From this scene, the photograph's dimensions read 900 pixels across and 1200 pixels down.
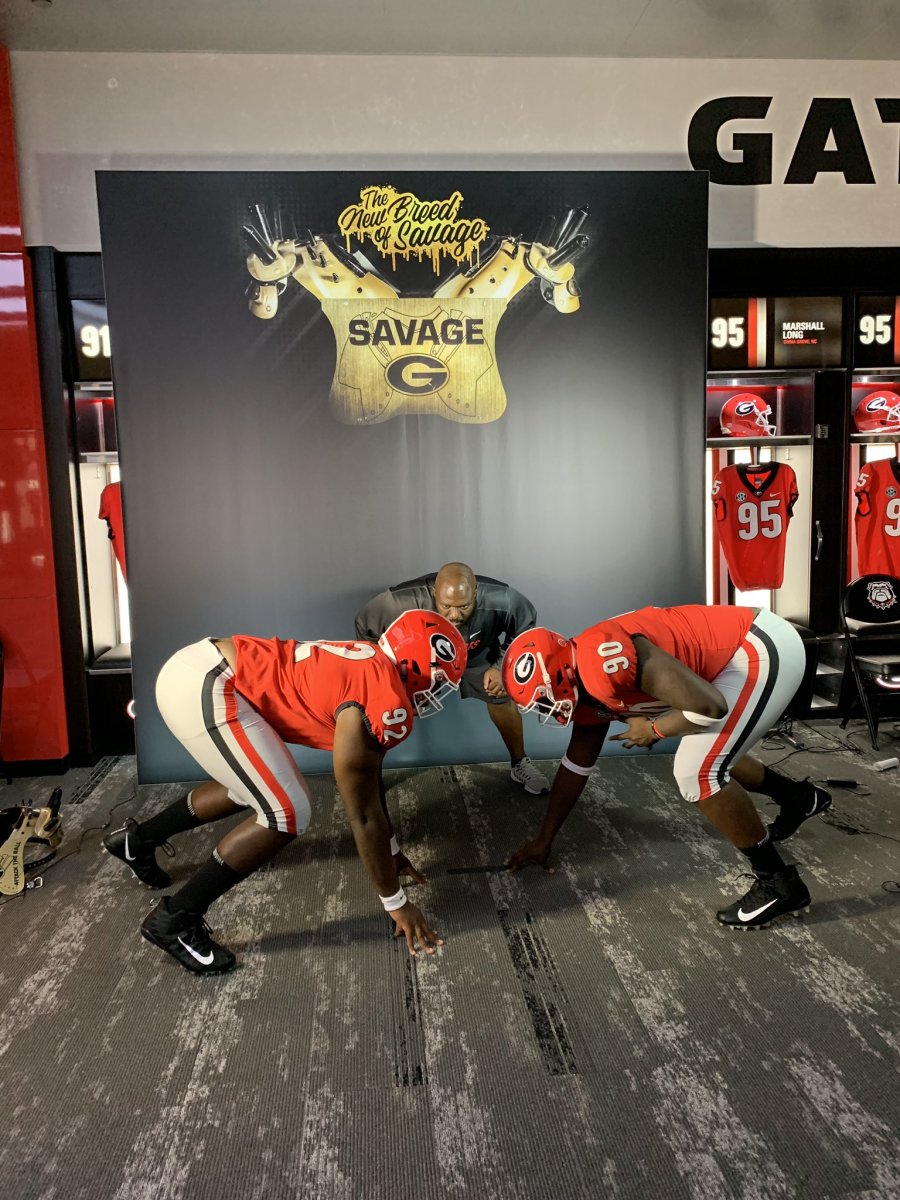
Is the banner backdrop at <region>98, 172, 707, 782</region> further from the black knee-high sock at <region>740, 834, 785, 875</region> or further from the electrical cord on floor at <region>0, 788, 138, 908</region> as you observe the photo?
the black knee-high sock at <region>740, 834, 785, 875</region>

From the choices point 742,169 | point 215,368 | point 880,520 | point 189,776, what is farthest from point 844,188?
point 189,776

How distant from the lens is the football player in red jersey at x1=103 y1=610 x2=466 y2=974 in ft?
7.20

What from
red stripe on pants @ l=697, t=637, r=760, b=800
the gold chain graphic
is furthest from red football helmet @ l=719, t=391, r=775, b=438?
red stripe on pants @ l=697, t=637, r=760, b=800

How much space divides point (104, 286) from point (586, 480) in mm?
2567

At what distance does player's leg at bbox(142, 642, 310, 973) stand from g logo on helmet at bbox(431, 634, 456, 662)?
1.89 ft

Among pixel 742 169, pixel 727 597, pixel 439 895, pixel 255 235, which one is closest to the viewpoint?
pixel 439 895

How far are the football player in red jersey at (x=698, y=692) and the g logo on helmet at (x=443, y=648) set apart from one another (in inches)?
7.6

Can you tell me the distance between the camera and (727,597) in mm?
5066

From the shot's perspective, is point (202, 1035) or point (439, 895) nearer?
point (202, 1035)

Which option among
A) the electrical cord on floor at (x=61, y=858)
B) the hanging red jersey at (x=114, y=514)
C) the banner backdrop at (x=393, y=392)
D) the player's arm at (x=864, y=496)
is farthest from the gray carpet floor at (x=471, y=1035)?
the player's arm at (x=864, y=496)

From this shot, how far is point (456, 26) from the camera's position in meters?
4.04

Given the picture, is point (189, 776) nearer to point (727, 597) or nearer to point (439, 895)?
point (439, 895)

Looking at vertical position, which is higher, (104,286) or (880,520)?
(104,286)

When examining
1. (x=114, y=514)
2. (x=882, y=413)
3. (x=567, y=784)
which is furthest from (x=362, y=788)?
(x=882, y=413)
